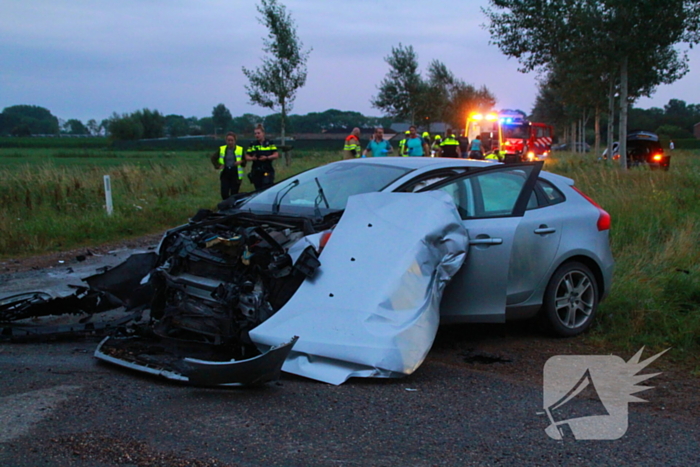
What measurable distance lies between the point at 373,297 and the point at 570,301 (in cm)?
221

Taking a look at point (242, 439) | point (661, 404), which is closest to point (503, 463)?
point (242, 439)

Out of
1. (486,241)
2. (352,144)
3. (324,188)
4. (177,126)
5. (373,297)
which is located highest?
(177,126)

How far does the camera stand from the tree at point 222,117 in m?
98.0

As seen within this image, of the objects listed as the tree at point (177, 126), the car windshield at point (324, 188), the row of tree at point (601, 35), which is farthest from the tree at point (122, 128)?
the car windshield at point (324, 188)

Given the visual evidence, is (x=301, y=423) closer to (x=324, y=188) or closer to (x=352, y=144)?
(x=324, y=188)

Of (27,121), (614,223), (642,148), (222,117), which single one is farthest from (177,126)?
(614,223)

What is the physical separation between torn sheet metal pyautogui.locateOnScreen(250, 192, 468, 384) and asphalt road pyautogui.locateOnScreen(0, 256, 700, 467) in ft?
0.62

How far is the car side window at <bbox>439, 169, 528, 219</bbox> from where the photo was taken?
18.1ft

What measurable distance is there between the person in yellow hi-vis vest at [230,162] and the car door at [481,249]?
857 cm

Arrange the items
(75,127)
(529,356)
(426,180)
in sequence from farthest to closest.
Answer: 1. (75,127)
2. (426,180)
3. (529,356)

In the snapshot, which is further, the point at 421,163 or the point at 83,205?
the point at 83,205

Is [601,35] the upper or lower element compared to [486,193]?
upper

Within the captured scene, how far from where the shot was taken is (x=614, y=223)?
414 inches

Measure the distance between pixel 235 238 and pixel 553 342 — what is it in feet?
9.33
